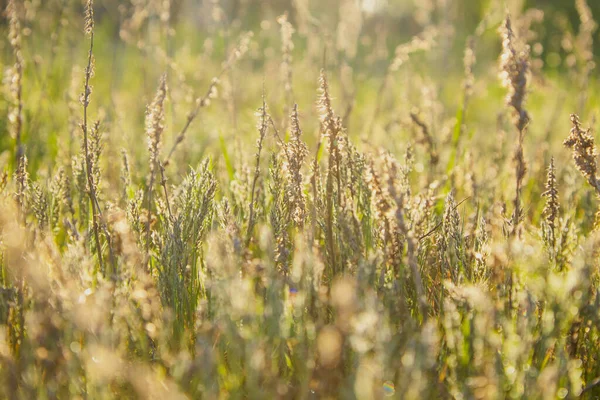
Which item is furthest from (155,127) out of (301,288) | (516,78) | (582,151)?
(582,151)

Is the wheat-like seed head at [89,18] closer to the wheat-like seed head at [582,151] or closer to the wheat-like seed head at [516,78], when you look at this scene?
the wheat-like seed head at [516,78]

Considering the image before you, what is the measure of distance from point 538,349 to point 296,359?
543mm

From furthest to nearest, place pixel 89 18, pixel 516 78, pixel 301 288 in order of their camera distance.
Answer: pixel 89 18, pixel 516 78, pixel 301 288

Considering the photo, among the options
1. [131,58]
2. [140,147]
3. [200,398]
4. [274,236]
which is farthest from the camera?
[131,58]

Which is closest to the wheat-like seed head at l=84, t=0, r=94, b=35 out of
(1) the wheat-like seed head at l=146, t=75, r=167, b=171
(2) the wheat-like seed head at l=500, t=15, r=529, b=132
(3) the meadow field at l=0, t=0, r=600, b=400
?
(3) the meadow field at l=0, t=0, r=600, b=400

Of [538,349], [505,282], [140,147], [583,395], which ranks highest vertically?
[140,147]

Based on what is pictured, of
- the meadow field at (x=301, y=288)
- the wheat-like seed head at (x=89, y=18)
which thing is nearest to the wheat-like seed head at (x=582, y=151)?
the meadow field at (x=301, y=288)

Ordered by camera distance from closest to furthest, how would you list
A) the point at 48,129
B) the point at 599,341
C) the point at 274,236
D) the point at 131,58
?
the point at 599,341
the point at 274,236
the point at 48,129
the point at 131,58

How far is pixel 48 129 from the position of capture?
3818mm

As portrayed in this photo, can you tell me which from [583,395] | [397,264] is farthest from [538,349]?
[397,264]

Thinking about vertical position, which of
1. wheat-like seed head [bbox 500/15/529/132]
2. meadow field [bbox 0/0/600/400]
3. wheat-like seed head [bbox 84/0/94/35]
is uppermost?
wheat-like seed head [bbox 84/0/94/35]

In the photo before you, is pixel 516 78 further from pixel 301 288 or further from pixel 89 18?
pixel 89 18

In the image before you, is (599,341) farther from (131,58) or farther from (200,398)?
(131,58)

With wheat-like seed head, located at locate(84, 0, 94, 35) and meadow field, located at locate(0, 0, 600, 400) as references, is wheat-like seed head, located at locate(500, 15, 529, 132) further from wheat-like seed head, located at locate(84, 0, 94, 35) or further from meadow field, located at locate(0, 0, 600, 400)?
wheat-like seed head, located at locate(84, 0, 94, 35)
